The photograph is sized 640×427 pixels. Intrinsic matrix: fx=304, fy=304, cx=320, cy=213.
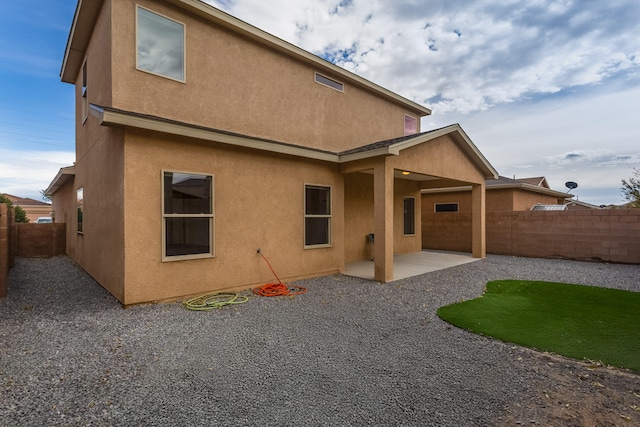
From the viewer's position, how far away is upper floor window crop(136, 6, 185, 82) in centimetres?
634

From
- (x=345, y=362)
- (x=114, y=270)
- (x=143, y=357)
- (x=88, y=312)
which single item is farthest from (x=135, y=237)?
(x=345, y=362)

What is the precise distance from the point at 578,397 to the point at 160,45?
345 inches

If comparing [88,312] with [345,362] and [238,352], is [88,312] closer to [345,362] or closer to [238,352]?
[238,352]

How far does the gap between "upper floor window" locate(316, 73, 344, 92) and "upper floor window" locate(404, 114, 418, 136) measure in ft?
13.2

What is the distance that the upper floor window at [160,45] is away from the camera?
6.34 meters

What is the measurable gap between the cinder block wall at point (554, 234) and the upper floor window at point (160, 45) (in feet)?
41.9

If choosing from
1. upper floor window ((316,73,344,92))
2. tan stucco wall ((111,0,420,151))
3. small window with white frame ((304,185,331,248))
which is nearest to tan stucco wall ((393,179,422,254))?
tan stucco wall ((111,0,420,151))

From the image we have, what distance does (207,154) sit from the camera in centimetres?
632

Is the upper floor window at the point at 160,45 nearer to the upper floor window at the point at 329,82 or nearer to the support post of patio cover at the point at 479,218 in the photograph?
the upper floor window at the point at 329,82

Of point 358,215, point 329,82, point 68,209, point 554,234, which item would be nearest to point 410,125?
point 329,82

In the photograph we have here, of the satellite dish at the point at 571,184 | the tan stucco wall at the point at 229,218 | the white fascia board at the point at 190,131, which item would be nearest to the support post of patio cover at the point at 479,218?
the tan stucco wall at the point at 229,218

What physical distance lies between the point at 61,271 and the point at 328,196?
27.1 ft

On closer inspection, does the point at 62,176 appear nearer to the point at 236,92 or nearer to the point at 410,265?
the point at 236,92

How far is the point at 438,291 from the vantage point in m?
7.00
